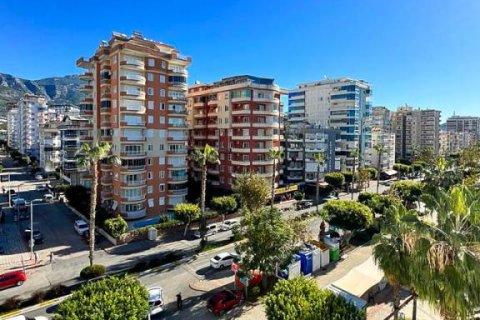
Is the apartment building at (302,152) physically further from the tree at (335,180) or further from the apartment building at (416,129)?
the apartment building at (416,129)

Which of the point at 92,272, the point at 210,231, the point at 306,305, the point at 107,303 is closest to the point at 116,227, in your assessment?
the point at 92,272

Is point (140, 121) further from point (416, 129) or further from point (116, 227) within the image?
point (416, 129)

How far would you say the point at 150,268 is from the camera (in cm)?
3875

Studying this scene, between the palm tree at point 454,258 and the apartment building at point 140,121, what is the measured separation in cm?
4892

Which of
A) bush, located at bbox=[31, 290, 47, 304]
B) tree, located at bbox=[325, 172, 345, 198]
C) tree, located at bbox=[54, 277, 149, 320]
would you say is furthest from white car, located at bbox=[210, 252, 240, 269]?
tree, located at bbox=[325, 172, 345, 198]

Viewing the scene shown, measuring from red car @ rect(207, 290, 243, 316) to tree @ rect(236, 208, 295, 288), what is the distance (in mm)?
2565

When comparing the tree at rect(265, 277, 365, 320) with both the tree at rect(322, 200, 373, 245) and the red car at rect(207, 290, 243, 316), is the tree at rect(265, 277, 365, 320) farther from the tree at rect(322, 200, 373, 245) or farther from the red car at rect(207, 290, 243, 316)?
the tree at rect(322, 200, 373, 245)

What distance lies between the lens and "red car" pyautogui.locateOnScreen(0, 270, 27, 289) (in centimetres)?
3384

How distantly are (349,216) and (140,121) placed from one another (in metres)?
38.6

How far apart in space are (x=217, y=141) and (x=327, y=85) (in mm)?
57328

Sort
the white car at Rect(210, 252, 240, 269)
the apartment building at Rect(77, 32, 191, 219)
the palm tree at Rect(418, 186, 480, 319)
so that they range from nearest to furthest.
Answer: the palm tree at Rect(418, 186, 480, 319) < the white car at Rect(210, 252, 240, 269) < the apartment building at Rect(77, 32, 191, 219)

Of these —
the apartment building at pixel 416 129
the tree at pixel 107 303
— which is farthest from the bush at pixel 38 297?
the apartment building at pixel 416 129

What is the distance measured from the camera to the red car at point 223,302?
28.2m

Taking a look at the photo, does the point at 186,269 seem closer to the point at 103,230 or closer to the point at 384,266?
the point at 103,230
